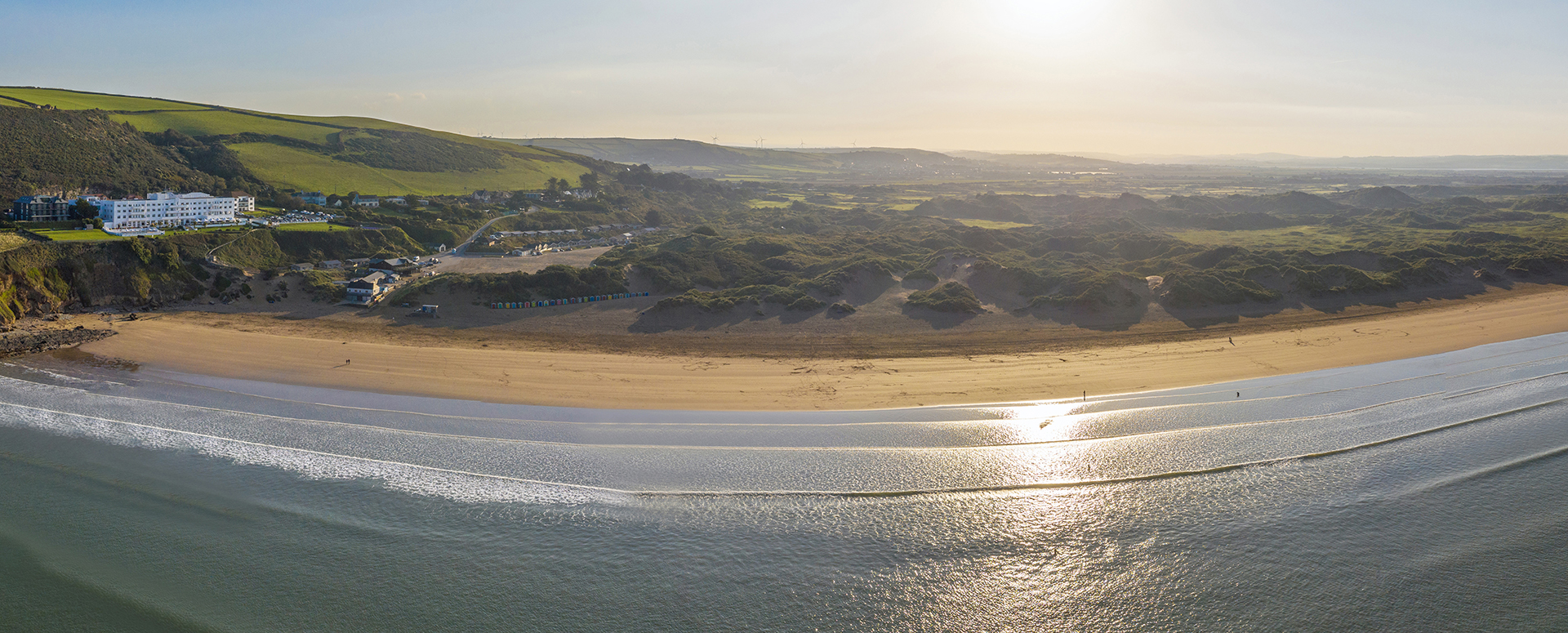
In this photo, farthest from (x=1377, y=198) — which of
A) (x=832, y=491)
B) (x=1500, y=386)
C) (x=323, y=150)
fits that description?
(x=323, y=150)

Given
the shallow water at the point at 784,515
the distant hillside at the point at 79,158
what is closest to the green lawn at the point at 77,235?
the distant hillside at the point at 79,158

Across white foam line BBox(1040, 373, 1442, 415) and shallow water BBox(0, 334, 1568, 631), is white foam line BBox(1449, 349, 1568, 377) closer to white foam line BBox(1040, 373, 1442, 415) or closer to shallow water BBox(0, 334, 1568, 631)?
shallow water BBox(0, 334, 1568, 631)

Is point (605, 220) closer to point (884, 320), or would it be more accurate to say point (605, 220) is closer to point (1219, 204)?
point (884, 320)

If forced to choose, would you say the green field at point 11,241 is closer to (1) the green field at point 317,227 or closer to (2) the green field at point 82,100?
(1) the green field at point 317,227

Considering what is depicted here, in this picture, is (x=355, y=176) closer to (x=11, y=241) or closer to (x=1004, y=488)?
(x=11, y=241)

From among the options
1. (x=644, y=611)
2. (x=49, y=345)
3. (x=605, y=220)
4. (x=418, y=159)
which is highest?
(x=418, y=159)

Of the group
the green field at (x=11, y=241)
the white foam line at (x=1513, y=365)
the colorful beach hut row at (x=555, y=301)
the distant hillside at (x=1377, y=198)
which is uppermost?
the distant hillside at (x=1377, y=198)

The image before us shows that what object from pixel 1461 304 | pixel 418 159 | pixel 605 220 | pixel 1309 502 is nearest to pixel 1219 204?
pixel 1461 304
